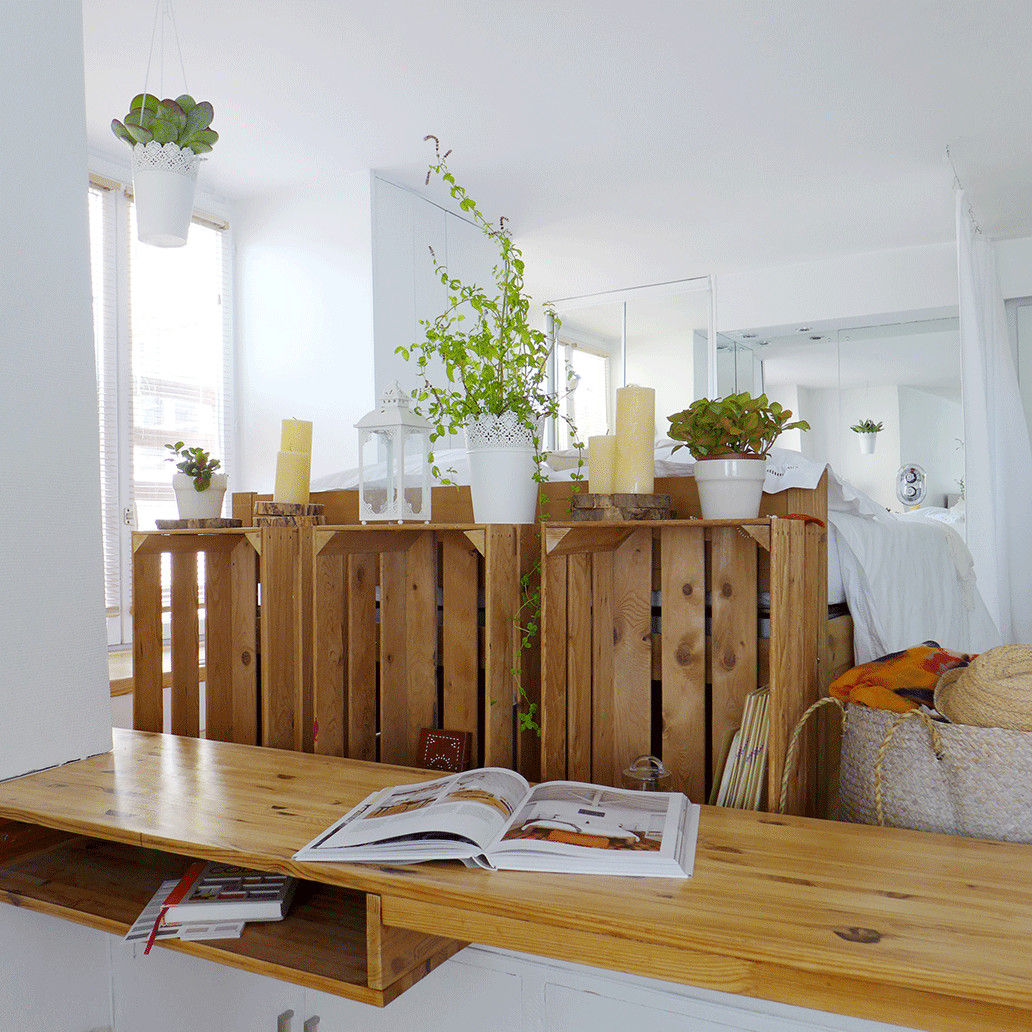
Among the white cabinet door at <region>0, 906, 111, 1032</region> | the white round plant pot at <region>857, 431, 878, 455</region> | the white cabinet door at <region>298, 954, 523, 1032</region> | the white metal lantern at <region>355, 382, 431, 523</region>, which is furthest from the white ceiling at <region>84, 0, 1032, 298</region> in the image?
the white cabinet door at <region>298, 954, 523, 1032</region>

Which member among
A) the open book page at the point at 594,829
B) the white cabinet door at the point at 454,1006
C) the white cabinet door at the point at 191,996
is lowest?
the white cabinet door at the point at 191,996

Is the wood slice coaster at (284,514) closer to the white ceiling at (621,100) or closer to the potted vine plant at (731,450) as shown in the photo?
the potted vine plant at (731,450)

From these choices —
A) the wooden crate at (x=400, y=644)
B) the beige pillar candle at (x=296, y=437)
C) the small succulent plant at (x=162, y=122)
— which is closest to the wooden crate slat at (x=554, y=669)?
the wooden crate at (x=400, y=644)

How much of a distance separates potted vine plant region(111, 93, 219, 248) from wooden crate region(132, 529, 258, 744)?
2.30 feet

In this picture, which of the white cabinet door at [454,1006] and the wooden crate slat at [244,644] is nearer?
the white cabinet door at [454,1006]

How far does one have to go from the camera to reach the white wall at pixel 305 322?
142 inches

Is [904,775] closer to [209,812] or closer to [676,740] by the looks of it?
[676,740]

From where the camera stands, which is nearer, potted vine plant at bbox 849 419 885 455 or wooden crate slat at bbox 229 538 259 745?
wooden crate slat at bbox 229 538 259 745

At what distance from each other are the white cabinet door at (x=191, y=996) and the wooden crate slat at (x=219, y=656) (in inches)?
21.4

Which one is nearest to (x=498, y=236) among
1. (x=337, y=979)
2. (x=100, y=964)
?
(x=337, y=979)

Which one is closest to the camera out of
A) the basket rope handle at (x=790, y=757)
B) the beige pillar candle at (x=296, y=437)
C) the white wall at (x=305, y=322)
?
the basket rope handle at (x=790, y=757)

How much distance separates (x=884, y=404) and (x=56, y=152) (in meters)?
4.39

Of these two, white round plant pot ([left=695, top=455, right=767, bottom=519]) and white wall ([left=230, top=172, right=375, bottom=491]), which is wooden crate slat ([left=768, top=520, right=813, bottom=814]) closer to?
white round plant pot ([left=695, top=455, right=767, bottom=519])

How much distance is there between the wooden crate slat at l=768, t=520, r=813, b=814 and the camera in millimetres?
1318
